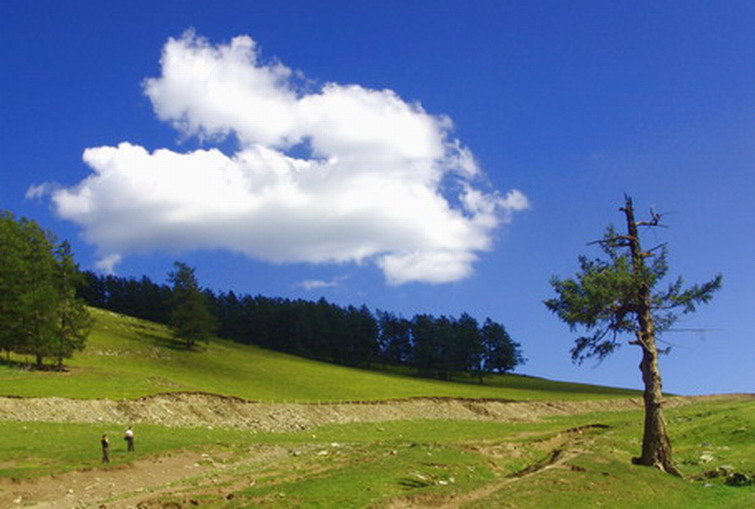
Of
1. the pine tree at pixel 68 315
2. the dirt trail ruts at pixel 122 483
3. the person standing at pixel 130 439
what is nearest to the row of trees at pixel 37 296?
the pine tree at pixel 68 315

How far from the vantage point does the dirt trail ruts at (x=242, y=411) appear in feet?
192

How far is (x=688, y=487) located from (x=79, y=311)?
271 ft

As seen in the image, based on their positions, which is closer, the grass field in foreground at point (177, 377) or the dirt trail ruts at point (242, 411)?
the dirt trail ruts at point (242, 411)

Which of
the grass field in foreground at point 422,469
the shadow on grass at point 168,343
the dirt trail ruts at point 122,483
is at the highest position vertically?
the shadow on grass at point 168,343

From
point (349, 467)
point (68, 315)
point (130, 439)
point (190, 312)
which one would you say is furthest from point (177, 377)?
point (349, 467)

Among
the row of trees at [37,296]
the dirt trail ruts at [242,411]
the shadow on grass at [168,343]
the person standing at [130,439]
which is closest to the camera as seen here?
the person standing at [130,439]

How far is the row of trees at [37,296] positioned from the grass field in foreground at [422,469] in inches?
1340

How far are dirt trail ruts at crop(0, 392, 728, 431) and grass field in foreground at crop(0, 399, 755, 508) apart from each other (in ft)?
18.4

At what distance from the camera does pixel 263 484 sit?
29656mm

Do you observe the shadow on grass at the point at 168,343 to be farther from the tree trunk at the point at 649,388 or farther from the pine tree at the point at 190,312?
the tree trunk at the point at 649,388

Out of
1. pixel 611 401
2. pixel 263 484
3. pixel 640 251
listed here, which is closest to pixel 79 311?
pixel 263 484

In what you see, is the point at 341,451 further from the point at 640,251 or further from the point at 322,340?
the point at 322,340

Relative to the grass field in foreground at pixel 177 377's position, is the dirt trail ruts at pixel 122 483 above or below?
below

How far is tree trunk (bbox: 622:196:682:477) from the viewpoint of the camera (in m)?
33.5
